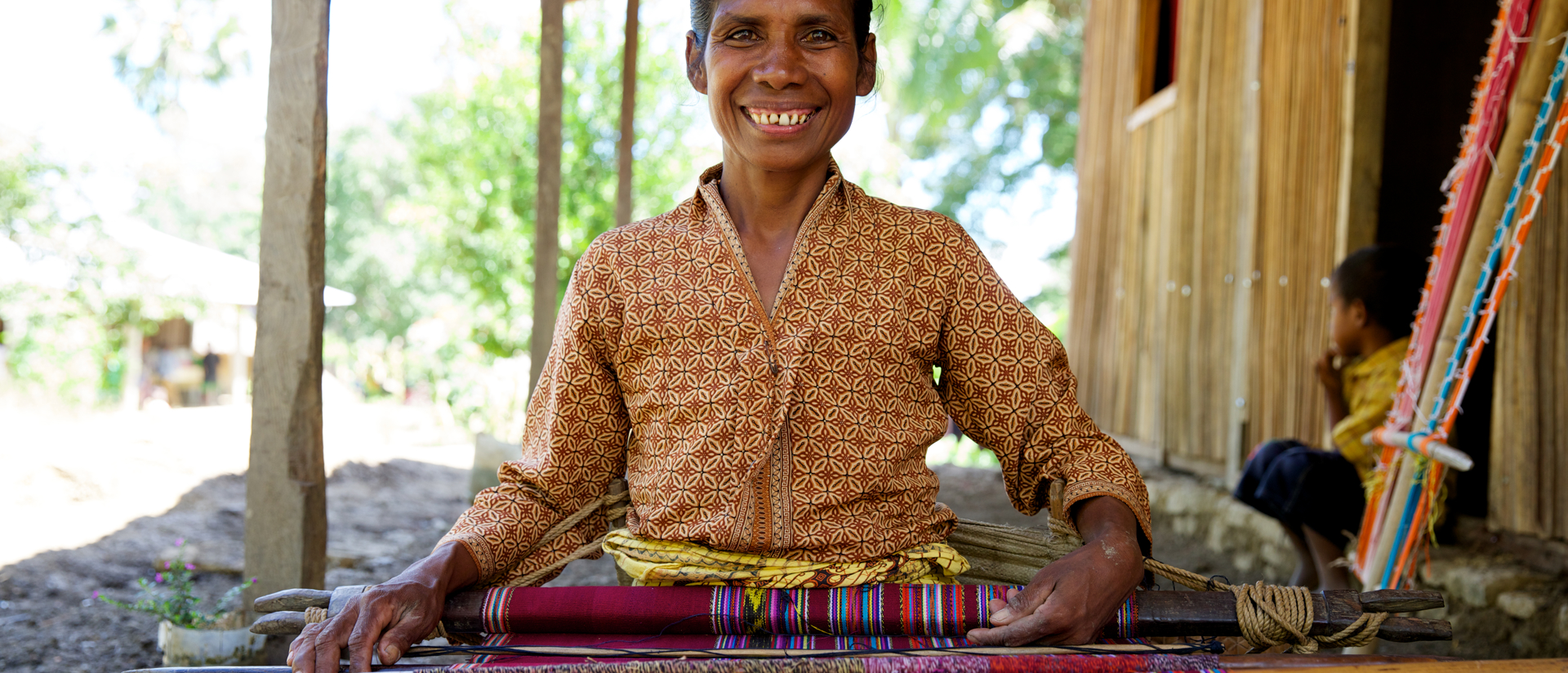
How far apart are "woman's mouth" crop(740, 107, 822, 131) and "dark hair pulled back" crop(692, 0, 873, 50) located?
15 centimetres

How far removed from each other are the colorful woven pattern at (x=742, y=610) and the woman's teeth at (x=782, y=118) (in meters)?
0.75

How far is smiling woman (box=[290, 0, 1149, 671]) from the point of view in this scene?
1615 mm

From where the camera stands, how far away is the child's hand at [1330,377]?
378cm

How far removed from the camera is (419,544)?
566cm

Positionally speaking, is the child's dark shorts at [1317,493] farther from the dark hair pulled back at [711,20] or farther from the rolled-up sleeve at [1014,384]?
the dark hair pulled back at [711,20]

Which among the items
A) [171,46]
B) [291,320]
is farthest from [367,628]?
[171,46]

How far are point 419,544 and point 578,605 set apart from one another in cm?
447

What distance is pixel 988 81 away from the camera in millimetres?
21734

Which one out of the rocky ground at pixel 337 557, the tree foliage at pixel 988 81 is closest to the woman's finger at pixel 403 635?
the rocky ground at pixel 337 557

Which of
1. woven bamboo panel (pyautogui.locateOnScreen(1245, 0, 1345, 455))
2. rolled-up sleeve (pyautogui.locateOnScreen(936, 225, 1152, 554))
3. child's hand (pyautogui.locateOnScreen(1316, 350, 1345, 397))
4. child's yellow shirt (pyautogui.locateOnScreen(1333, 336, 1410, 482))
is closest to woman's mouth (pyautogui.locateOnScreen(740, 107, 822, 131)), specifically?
rolled-up sleeve (pyautogui.locateOnScreen(936, 225, 1152, 554))

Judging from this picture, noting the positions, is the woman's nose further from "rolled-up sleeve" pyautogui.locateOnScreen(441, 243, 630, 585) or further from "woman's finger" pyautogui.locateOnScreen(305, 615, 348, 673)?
"woman's finger" pyautogui.locateOnScreen(305, 615, 348, 673)

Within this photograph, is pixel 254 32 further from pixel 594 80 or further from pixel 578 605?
pixel 578 605

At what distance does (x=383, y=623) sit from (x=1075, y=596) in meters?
0.99


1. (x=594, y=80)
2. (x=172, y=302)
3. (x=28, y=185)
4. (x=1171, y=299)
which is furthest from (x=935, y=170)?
(x=1171, y=299)
